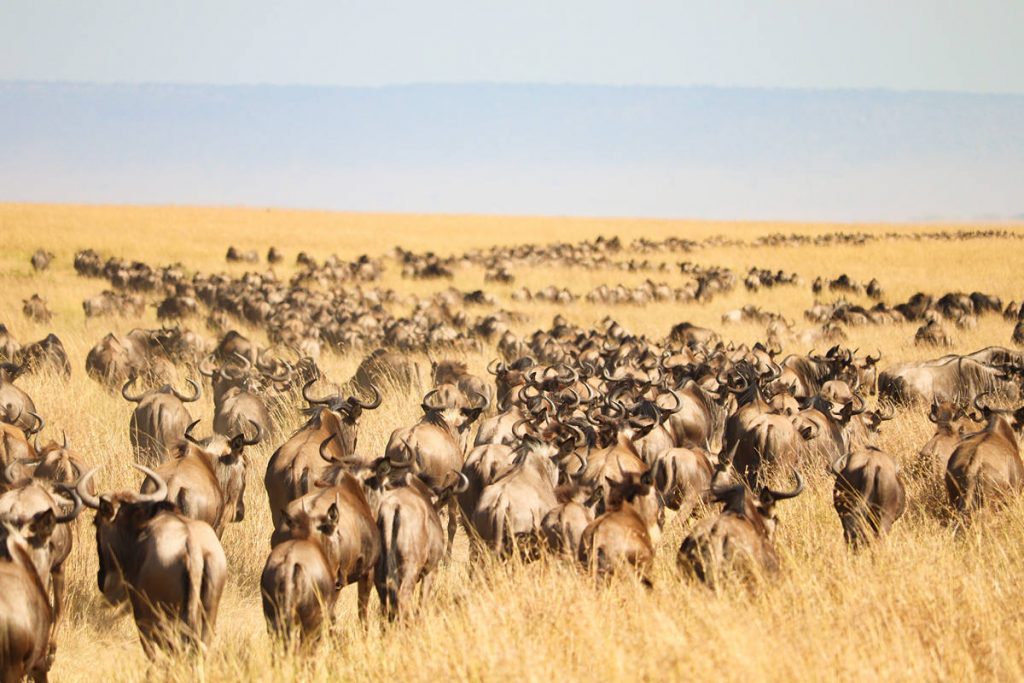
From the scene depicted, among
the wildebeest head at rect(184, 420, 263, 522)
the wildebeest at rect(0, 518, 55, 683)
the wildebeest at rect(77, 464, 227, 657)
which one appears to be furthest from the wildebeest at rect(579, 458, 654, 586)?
the wildebeest at rect(0, 518, 55, 683)

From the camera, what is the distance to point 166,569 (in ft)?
20.8

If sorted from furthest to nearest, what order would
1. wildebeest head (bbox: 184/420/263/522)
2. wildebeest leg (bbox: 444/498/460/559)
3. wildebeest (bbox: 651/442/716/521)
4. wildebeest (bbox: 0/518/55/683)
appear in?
wildebeest leg (bbox: 444/498/460/559) → wildebeest (bbox: 651/442/716/521) → wildebeest head (bbox: 184/420/263/522) → wildebeest (bbox: 0/518/55/683)

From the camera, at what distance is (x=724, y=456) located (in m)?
11.3

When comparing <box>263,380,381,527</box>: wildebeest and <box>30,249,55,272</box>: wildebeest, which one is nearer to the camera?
<box>263,380,381,527</box>: wildebeest

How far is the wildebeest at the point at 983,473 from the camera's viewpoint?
9.25 metres

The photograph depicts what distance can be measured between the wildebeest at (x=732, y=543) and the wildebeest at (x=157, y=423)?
6.24 metres

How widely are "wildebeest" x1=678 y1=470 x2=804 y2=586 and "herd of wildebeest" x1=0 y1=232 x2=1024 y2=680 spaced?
0.02 meters

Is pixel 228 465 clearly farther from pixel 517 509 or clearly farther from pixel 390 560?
pixel 517 509

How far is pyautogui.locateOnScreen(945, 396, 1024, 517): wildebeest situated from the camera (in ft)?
30.3

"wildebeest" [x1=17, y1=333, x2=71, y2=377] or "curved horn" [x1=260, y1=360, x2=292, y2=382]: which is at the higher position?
"curved horn" [x1=260, y1=360, x2=292, y2=382]

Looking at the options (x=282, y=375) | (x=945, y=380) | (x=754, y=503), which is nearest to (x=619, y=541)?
(x=754, y=503)

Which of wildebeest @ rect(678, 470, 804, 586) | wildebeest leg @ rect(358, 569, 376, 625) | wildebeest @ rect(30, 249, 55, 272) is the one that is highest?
wildebeest @ rect(678, 470, 804, 586)

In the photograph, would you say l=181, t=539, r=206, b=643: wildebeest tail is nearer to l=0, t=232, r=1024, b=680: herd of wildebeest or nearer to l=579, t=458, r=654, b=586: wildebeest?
l=0, t=232, r=1024, b=680: herd of wildebeest

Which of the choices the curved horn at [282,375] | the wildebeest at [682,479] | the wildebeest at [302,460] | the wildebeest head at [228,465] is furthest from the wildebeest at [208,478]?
the curved horn at [282,375]
